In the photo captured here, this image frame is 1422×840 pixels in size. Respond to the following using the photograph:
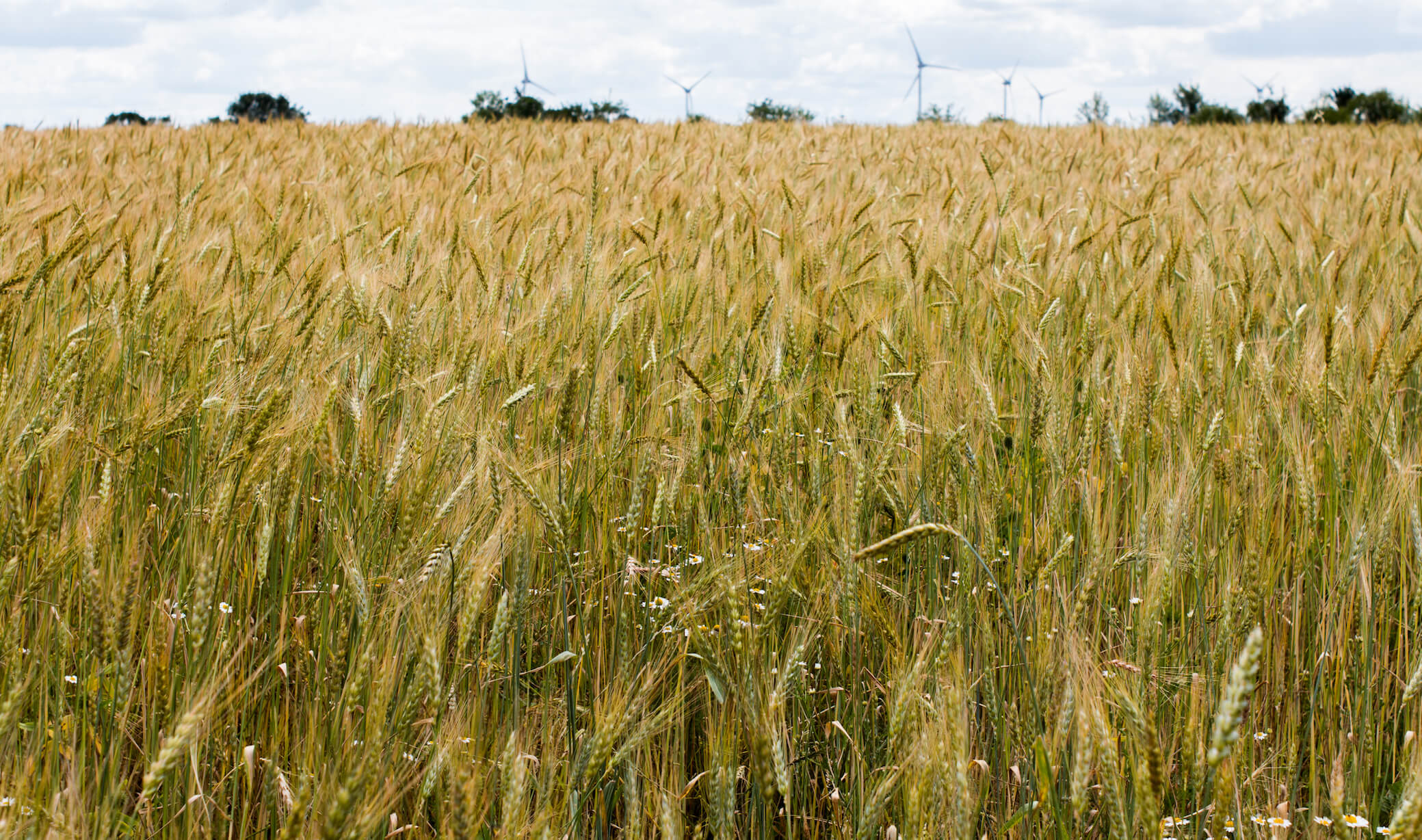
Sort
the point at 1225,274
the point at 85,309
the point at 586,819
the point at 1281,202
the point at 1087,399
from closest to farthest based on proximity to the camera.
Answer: the point at 586,819 → the point at 1087,399 → the point at 85,309 → the point at 1225,274 → the point at 1281,202

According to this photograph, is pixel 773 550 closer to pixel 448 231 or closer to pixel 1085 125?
pixel 448 231

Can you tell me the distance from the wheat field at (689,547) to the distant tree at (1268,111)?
18496 mm

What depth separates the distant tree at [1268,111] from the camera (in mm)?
19234

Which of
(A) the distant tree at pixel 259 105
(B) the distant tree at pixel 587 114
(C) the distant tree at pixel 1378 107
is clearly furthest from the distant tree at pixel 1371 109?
(A) the distant tree at pixel 259 105

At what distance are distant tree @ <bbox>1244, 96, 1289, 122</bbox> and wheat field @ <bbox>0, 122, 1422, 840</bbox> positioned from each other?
728 inches

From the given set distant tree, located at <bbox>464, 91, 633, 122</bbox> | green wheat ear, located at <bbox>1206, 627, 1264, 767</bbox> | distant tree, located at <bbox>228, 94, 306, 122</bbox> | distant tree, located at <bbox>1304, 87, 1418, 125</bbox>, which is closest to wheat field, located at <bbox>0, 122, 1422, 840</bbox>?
green wheat ear, located at <bbox>1206, 627, 1264, 767</bbox>

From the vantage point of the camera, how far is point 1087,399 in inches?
92.7

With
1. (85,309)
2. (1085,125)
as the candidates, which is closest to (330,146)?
(85,309)

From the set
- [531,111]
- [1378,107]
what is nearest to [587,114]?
[531,111]

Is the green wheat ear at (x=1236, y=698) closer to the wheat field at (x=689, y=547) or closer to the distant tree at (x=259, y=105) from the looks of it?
the wheat field at (x=689, y=547)

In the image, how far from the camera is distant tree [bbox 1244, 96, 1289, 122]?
1923cm

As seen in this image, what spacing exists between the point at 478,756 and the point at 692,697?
47 centimetres

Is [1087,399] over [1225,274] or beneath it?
beneath

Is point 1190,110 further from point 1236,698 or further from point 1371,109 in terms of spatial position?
point 1236,698
